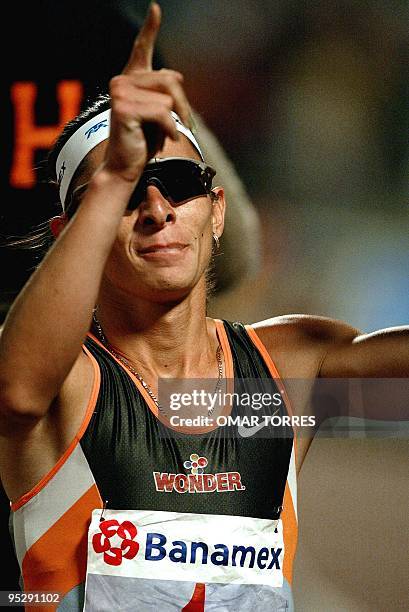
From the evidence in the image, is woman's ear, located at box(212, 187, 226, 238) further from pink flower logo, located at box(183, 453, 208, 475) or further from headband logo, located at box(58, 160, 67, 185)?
pink flower logo, located at box(183, 453, 208, 475)

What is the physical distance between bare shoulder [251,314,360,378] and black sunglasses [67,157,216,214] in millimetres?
291

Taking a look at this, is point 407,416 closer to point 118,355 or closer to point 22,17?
point 118,355

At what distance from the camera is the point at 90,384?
1330mm

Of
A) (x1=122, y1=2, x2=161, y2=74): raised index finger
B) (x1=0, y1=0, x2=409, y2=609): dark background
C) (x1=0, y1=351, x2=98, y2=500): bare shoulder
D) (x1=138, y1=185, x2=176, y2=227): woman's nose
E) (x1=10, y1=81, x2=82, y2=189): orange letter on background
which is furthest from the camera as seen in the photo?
(x1=0, y1=0, x2=409, y2=609): dark background

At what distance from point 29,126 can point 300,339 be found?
922 millimetres

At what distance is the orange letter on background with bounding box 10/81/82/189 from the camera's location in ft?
6.85

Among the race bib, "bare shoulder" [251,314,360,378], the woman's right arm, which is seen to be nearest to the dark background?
"bare shoulder" [251,314,360,378]

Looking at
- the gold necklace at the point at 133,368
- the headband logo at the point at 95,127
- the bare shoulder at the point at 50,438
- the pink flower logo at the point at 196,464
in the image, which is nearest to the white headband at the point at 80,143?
the headband logo at the point at 95,127

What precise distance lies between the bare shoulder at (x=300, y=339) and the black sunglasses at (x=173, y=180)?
0.95 ft

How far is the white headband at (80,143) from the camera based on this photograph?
148cm

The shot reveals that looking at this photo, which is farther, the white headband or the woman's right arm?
the white headband

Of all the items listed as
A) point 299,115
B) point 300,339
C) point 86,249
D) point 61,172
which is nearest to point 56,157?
point 61,172

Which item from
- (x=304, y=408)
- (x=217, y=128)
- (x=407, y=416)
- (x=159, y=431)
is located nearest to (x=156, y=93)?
(x=159, y=431)

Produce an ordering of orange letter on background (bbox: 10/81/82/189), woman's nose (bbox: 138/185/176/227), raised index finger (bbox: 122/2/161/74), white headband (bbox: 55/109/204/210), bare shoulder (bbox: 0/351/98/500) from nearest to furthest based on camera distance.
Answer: raised index finger (bbox: 122/2/161/74) < bare shoulder (bbox: 0/351/98/500) < woman's nose (bbox: 138/185/176/227) < white headband (bbox: 55/109/204/210) < orange letter on background (bbox: 10/81/82/189)
